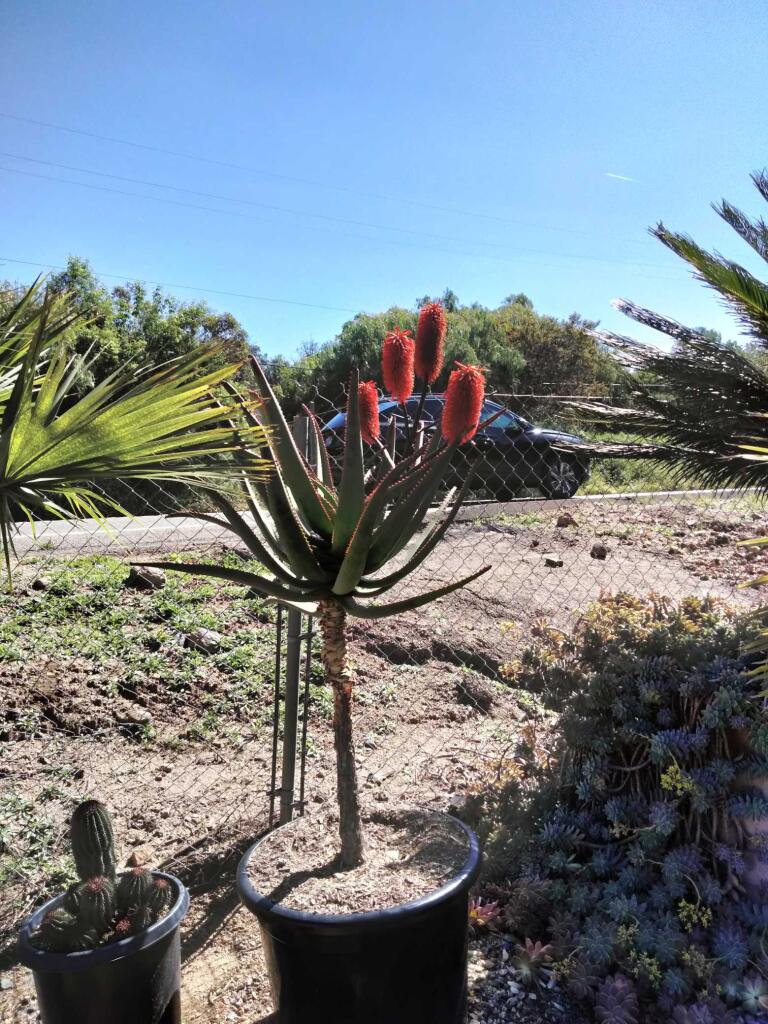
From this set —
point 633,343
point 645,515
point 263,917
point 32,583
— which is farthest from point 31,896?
point 645,515

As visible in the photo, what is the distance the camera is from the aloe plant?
1.54 metres

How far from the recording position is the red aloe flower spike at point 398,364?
1638 millimetres

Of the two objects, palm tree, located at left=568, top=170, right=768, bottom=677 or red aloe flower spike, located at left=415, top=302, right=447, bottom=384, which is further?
palm tree, located at left=568, top=170, right=768, bottom=677

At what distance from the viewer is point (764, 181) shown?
9.61 ft

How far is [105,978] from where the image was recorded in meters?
1.70

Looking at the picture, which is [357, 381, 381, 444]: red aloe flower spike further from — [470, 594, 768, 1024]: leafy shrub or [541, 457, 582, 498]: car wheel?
[541, 457, 582, 498]: car wheel

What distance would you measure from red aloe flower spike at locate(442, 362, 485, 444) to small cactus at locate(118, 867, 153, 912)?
1314 millimetres

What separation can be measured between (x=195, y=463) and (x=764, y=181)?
Result: 2.69m

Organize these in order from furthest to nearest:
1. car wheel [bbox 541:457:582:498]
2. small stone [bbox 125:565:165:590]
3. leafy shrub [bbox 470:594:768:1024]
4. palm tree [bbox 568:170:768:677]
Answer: car wheel [bbox 541:457:582:498] < small stone [bbox 125:565:165:590] < palm tree [bbox 568:170:768:677] < leafy shrub [bbox 470:594:768:1024]

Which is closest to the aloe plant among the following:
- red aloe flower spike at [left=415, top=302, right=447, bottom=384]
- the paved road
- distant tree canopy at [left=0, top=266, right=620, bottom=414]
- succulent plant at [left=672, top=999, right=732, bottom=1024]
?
red aloe flower spike at [left=415, top=302, right=447, bottom=384]

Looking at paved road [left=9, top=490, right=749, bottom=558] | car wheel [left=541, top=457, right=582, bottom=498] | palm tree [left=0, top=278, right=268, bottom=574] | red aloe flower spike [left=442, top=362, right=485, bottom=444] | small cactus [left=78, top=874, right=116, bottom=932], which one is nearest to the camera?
palm tree [left=0, top=278, right=268, bottom=574]

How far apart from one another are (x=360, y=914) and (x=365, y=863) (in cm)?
33

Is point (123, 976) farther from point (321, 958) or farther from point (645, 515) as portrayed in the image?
point (645, 515)

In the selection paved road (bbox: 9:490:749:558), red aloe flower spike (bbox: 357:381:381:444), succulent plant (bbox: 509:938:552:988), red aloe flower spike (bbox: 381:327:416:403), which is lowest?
succulent plant (bbox: 509:938:552:988)
